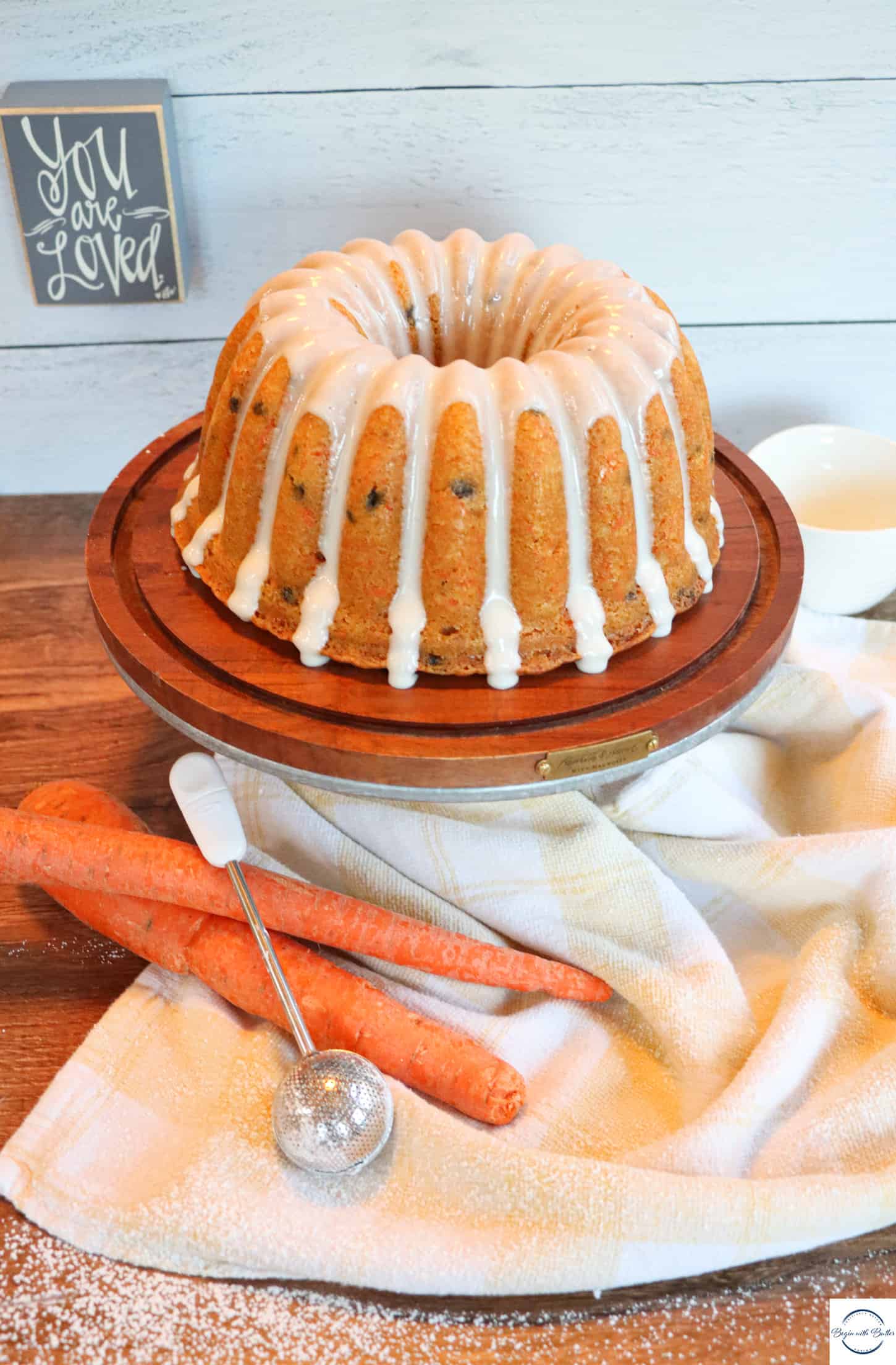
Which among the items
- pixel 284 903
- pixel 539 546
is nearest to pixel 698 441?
pixel 539 546

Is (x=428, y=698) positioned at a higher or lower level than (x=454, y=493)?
lower

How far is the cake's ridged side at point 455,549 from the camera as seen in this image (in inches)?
33.9

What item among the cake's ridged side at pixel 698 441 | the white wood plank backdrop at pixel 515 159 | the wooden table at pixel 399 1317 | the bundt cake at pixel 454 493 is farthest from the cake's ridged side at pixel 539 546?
the white wood plank backdrop at pixel 515 159

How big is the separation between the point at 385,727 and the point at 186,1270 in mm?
388

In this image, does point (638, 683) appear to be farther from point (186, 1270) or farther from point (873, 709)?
point (186, 1270)

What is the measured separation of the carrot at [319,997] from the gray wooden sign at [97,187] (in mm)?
666

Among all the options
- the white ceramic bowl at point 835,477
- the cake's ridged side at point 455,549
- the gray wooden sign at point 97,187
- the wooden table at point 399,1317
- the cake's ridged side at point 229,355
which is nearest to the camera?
the wooden table at point 399,1317

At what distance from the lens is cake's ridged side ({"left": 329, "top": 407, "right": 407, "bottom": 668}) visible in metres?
0.87

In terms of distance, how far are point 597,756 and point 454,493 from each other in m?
0.22

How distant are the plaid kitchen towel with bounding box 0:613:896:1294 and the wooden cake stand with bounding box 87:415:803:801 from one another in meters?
0.16

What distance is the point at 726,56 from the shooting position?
1.26 meters

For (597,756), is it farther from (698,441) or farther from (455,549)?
(698,441)

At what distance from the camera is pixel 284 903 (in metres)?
0.95

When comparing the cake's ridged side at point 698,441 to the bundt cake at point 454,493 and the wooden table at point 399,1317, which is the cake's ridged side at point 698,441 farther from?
the wooden table at point 399,1317
